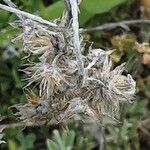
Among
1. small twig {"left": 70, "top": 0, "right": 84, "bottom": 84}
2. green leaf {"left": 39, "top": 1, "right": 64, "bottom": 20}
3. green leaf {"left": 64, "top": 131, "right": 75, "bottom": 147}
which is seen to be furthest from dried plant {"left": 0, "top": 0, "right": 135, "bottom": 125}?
green leaf {"left": 39, "top": 1, "right": 64, "bottom": 20}

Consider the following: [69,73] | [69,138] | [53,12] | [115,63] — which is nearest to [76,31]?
[69,73]

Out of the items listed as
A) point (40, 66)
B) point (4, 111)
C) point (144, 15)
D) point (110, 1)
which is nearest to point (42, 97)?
point (40, 66)

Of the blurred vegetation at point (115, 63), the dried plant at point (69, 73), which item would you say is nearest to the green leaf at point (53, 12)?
Result: the blurred vegetation at point (115, 63)

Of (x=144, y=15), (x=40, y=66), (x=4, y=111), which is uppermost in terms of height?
(x=144, y=15)

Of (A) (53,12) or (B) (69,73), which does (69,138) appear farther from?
(A) (53,12)

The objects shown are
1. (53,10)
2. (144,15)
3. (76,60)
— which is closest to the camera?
(76,60)

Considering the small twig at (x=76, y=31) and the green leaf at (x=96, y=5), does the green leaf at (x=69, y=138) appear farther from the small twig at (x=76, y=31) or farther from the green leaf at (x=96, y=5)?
the green leaf at (x=96, y=5)

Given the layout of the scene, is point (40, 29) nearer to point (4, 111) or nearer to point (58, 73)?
point (58, 73)
